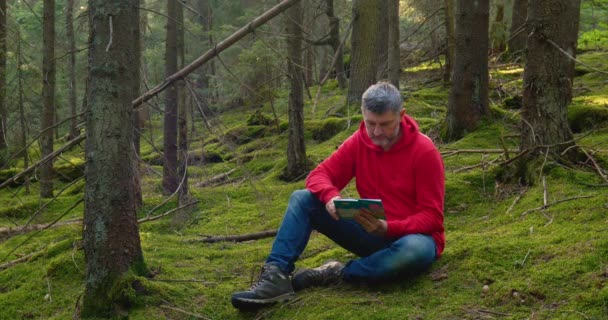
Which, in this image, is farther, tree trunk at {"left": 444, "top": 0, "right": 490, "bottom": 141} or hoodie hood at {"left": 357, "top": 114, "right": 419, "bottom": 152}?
tree trunk at {"left": 444, "top": 0, "right": 490, "bottom": 141}

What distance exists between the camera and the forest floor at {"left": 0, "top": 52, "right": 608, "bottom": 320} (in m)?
3.71

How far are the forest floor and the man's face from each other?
2.97 ft

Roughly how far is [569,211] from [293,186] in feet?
13.3

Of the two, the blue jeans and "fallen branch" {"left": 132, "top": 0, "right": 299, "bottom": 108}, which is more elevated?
"fallen branch" {"left": 132, "top": 0, "right": 299, "bottom": 108}

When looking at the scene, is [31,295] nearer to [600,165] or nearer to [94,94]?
[94,94]

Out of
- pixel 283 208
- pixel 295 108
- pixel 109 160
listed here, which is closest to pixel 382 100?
pixel 109 160

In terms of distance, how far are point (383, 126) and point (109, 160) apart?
176cm

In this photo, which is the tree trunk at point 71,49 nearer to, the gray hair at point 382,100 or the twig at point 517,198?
the gray hair at point 382,100

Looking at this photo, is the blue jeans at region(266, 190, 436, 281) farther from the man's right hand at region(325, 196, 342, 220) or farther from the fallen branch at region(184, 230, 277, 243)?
the fallen branch at region(184, 230, 277, 243)

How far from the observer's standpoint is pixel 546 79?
527 cm

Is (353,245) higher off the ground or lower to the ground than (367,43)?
lower

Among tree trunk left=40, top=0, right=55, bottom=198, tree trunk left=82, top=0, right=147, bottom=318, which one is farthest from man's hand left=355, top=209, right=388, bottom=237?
tree trunk left=40, top=0, right=55, bottom=198

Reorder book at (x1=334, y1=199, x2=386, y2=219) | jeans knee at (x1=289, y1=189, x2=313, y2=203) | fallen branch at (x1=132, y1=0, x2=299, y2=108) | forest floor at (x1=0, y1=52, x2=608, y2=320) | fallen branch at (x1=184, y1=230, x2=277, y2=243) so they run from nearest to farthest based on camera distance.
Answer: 1. forest floor at (x1=0, y1=52, x2=608, y2=320)
2. book at (x1=334, y1=199, x2=386, y2=219)
3. jeans knee at (x1=289, y1=189, x2=313, y2=203)
4. fallen branch at (x1=132, y1=0, x2=299, y2=108)
5. fallen branch at (x1=184, y1=230, x2=277, y2=243)

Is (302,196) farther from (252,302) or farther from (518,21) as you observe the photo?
(518,21)
